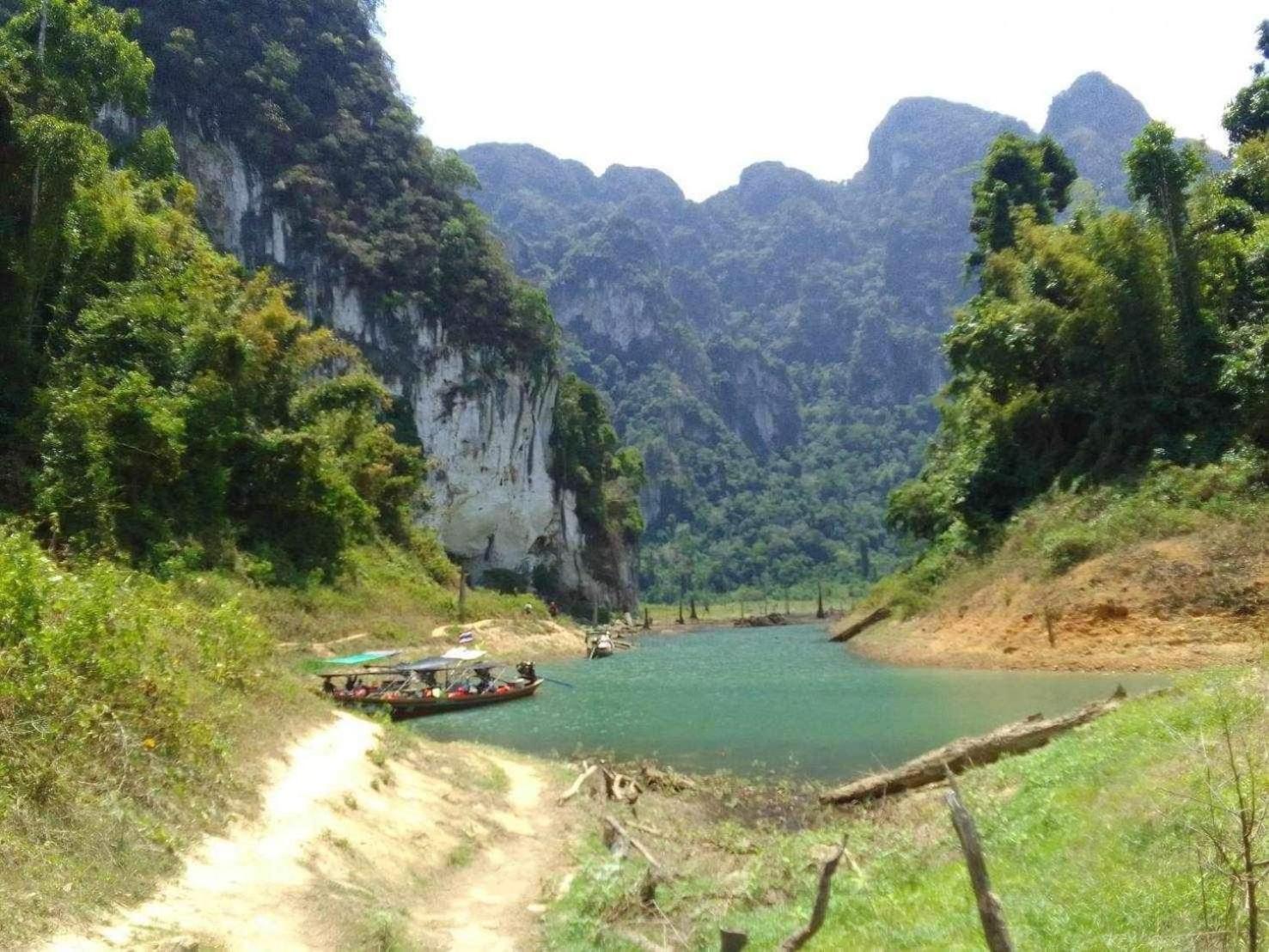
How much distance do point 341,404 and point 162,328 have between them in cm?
933

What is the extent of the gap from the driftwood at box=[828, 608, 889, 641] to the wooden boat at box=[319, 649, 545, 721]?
1520 cm

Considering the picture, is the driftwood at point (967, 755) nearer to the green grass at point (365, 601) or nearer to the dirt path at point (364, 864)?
the dirt path at point (364, 864)

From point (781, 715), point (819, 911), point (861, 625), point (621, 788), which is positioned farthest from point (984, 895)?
point (861, 625)

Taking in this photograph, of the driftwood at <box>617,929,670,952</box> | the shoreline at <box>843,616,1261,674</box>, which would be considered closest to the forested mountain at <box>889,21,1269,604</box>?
the shoreline at <box>843,616,1261,674</box>

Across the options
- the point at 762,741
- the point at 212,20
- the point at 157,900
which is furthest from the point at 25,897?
the point at 212,20

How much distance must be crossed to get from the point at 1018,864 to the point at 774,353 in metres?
179

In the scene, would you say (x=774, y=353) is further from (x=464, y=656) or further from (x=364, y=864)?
(x=364, y=864)

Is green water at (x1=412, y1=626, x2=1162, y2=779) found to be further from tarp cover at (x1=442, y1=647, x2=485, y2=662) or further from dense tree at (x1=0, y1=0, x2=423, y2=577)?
dense tree at (x1=0, y1=0, x2=423, y2=577)

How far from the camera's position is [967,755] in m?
10.3

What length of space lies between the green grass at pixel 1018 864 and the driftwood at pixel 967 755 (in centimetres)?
60

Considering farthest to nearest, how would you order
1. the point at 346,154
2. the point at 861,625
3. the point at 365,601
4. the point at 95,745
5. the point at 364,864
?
the point at 346,154 < the point at 861,625 < the point at 365,601 < the point at 364,864 < the point at 95,745

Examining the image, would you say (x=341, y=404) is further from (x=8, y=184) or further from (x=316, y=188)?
(x=316, y=188)

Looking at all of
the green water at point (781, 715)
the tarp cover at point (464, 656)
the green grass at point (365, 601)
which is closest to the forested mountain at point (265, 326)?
the green grass at point (365, 601)

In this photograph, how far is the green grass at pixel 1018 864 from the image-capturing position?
15.5ft
